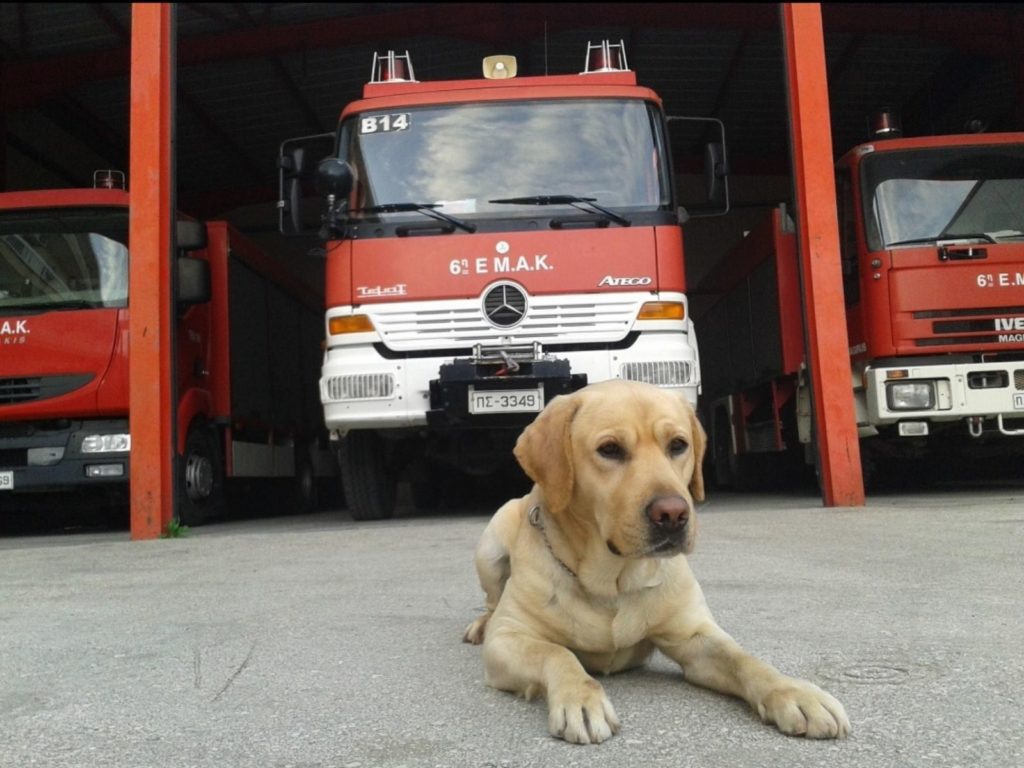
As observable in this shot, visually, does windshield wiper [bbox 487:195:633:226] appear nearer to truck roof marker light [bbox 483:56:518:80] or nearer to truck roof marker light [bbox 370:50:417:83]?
truck roof marker light [bbox 483:56:518:80]

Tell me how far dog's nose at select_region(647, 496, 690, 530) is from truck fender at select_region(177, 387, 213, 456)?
21.8 feet

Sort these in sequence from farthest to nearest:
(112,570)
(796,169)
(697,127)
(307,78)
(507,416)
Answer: (697,127), (307,78), (796,169), (507,416), (112,570)

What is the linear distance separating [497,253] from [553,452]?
4.51 metres

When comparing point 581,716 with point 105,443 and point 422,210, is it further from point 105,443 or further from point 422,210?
point 105,443

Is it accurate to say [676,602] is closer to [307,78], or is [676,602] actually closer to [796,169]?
[796,169]

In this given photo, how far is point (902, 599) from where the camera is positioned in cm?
389

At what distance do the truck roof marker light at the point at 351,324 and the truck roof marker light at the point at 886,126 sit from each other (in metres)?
4.65

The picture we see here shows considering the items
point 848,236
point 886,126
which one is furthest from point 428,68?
point 848,236

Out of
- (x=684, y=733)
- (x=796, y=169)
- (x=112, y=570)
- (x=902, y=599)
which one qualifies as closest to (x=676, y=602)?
(x=684, y=733)

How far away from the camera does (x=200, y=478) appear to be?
30.1ft

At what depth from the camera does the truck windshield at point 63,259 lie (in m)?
8.32

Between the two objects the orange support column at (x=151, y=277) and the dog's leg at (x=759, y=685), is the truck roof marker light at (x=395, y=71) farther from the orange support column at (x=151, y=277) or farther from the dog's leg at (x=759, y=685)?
the dog's leg at (x=759, y=685)

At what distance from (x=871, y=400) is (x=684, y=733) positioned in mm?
6571

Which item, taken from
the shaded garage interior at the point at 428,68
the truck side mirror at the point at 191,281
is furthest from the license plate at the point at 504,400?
the shaded garage interior at the point at 428,68
